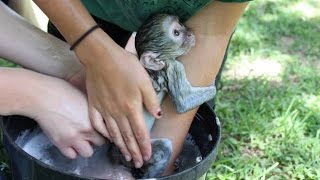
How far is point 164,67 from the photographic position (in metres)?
1.25

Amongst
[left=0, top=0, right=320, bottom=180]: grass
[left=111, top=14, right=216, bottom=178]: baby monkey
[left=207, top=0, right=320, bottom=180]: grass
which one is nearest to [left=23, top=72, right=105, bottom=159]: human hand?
[left=111, top=14, right=216, bottom=178]: baby monkey

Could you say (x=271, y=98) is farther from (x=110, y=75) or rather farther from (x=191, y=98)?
(x=110, y=75)

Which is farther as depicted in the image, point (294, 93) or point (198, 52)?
point (294, 93)

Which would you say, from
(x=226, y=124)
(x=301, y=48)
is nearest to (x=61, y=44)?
(x=226, y=124)

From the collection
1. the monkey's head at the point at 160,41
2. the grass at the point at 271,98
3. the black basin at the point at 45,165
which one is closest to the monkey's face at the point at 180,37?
the monkey's head at the point at 160,41

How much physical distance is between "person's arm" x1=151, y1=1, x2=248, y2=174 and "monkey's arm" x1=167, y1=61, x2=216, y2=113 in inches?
0.8

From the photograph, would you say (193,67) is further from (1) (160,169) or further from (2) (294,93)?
(2) (294,93)

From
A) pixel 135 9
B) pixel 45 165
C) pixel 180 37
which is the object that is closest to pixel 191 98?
pixel 180 37

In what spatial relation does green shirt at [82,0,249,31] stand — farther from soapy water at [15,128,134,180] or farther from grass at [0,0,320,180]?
grass at [0,0,320,180]

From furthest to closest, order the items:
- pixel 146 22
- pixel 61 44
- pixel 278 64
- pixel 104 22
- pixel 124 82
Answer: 1. pixel 278 64
2. pixel 104 22
3. pixel 61 44
4. pixel 146 22
5. pixel 124 82

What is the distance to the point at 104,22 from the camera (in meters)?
1.62

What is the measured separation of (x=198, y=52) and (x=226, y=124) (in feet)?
2.47

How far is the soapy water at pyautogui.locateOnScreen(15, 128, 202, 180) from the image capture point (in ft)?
4.32

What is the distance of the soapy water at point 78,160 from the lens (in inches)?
51.9
